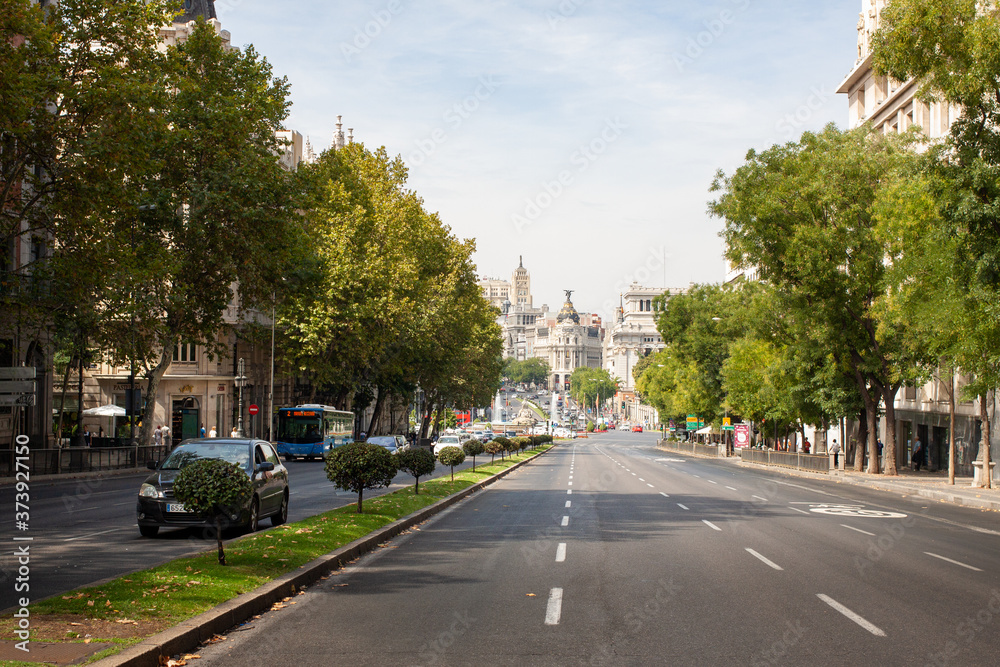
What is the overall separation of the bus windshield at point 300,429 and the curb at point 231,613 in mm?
38647

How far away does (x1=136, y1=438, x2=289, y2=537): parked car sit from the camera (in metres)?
15.1

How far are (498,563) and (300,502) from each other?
38.4 ft

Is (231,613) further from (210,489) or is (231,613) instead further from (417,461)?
(417,461)

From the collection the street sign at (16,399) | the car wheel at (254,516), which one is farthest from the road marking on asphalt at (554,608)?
the street sign at (16,399)

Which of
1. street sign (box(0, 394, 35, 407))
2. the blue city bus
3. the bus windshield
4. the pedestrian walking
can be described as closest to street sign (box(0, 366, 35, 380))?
street sign (box(0, 394, 35, 407))

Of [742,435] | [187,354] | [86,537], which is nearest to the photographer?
[86,537]

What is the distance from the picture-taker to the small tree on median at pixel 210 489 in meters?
10.8

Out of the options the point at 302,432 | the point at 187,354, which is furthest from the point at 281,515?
the point at 187,354

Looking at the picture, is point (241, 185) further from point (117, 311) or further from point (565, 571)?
point (565, 571)

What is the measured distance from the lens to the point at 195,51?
36.3m

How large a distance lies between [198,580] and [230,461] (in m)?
6.15

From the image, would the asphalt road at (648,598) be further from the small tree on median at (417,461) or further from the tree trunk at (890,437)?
the tree trunk at (890,437)

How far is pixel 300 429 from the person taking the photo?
53.2 metres

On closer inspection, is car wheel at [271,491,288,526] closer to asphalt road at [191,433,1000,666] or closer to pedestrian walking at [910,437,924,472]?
asphalt road at [191,433,1000,666]
